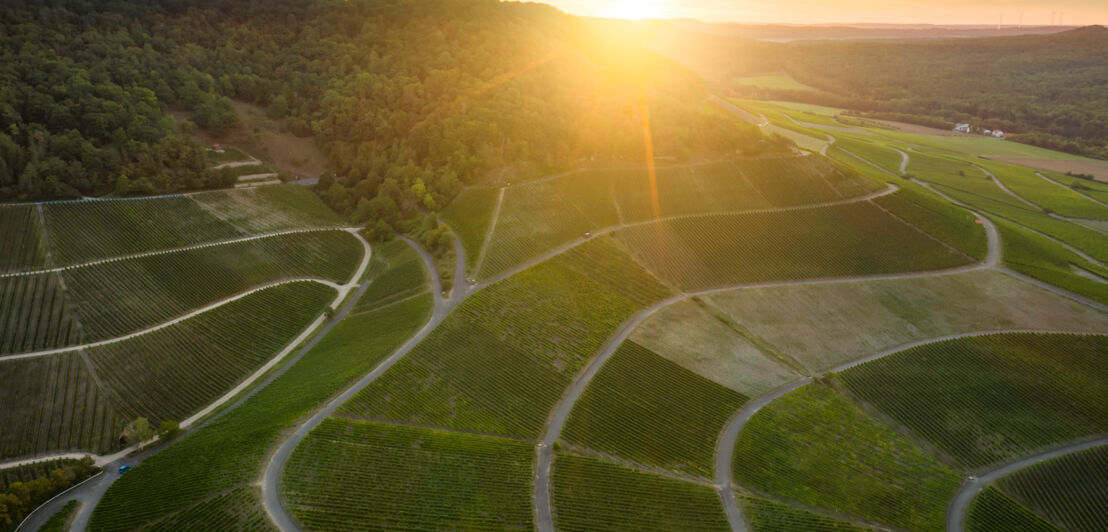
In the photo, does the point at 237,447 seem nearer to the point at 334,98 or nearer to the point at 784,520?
the point at 784,520

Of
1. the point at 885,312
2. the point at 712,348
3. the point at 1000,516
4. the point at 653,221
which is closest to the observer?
the point at 1000,516

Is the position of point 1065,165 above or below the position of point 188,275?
above

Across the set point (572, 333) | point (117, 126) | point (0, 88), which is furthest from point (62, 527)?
point (0, 88)

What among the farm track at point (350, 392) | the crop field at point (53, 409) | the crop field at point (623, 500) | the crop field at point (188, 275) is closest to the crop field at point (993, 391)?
the crop field at point (623, 500)

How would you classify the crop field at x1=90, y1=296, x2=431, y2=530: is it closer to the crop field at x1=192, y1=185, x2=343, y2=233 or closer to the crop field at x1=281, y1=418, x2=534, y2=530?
the crop field at x1=281, y1=418, x2=534, y2=530

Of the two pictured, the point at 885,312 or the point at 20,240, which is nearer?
the point at 20,240

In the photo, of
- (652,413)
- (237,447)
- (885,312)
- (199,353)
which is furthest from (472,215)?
(885,312)

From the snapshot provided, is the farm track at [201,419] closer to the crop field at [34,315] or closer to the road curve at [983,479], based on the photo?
the crop field at [34,315]

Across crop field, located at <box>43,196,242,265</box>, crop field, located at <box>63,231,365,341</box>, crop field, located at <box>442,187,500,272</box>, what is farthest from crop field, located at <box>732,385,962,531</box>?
crop field, located at <box>43,196,242,265</box>
